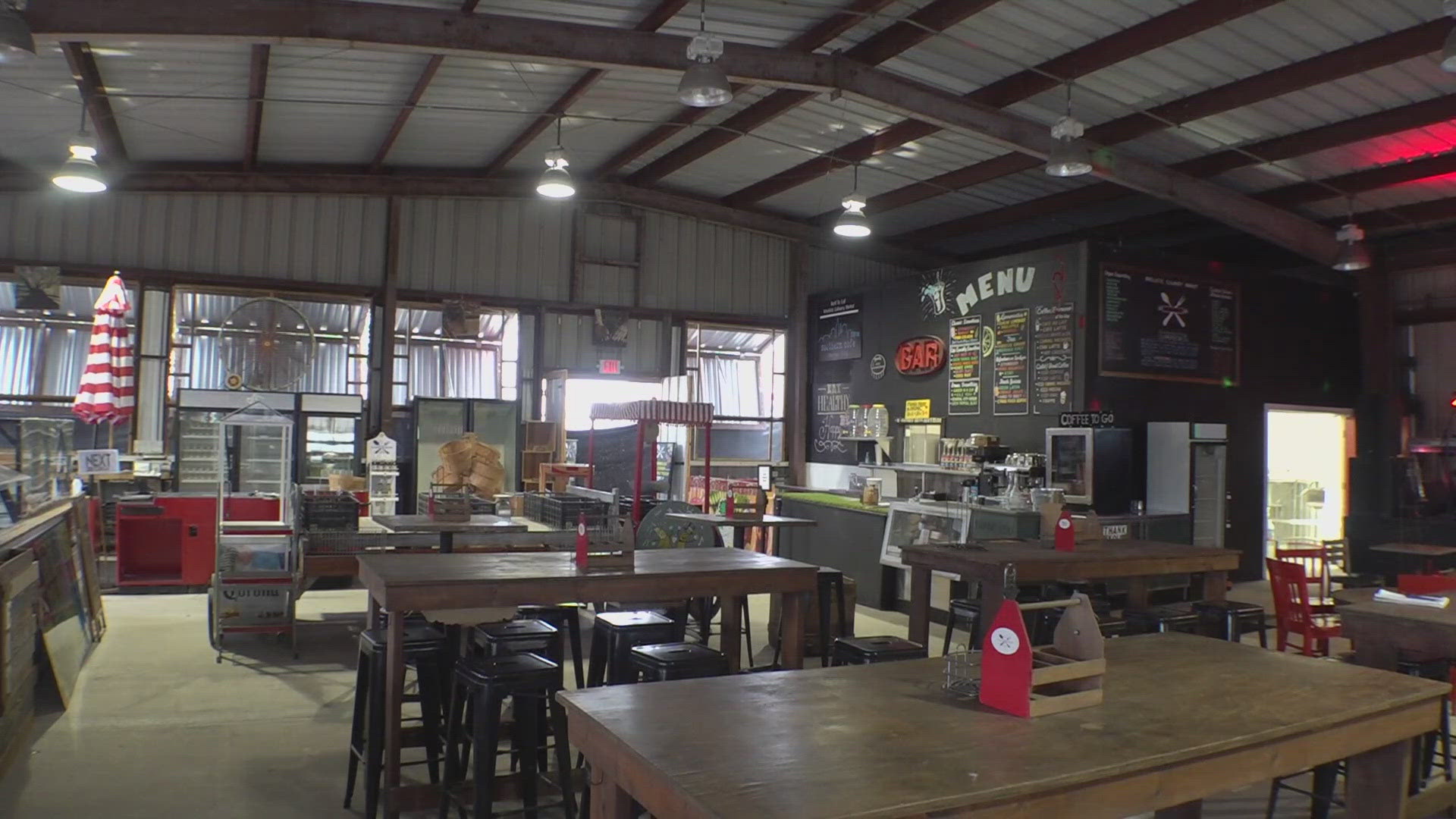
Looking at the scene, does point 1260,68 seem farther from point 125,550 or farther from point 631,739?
point 125,550

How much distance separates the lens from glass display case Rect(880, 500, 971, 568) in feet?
24.4

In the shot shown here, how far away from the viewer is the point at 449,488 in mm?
7578

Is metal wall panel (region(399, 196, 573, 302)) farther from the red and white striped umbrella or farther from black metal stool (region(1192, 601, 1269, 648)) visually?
black metal stool (region(1192, 601, 1269, 648))

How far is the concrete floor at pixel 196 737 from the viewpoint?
3902 millimetres

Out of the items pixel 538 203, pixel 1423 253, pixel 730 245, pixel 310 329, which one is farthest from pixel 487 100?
pixel 1423 253

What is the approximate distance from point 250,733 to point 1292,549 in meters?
5.97

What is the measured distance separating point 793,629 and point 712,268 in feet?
27.9

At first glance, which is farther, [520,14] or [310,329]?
[310,329]

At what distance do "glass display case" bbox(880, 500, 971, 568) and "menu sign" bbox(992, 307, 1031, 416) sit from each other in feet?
6.65

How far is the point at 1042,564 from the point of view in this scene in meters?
4.99

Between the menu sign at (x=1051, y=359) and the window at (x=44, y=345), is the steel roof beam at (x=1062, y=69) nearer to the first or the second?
the menu sign at (x=1051, y=359)

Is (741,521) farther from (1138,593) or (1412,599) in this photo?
(1412,599)

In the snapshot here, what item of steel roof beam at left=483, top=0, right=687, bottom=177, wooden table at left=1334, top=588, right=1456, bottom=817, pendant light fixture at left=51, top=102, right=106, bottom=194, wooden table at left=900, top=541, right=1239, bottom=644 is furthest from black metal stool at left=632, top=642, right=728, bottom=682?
pendant light fixture at left=51, top=102, right=106, bottom=194

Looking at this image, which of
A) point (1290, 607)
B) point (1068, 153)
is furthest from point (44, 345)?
point (1290, 607)
